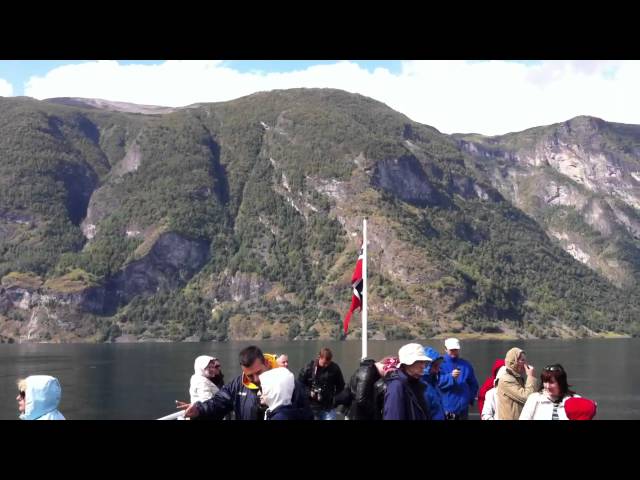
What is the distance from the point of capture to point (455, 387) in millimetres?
10969

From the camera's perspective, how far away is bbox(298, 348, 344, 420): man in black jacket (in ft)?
35.9

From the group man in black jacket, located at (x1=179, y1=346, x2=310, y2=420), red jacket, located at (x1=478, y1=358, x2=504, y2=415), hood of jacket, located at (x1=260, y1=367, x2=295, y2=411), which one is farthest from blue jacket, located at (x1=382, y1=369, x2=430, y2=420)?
red jacket, located at (x1=478, y1=358, x2=504, y2=415)

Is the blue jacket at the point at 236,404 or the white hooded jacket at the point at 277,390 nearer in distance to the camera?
the white hooded jacket at the point at 277,390

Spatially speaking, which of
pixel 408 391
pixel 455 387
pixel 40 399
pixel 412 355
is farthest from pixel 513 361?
pixel 40 399

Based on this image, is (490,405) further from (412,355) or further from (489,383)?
(412,355)

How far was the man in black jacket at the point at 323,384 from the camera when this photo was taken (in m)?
10.9

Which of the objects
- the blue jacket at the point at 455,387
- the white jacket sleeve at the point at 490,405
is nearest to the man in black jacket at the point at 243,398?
the white jacket sleeve at the point at 490,405

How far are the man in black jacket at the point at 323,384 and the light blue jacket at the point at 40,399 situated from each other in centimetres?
480

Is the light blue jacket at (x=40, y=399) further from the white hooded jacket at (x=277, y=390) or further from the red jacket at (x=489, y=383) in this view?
the red jacket at (x=489, y=383)
